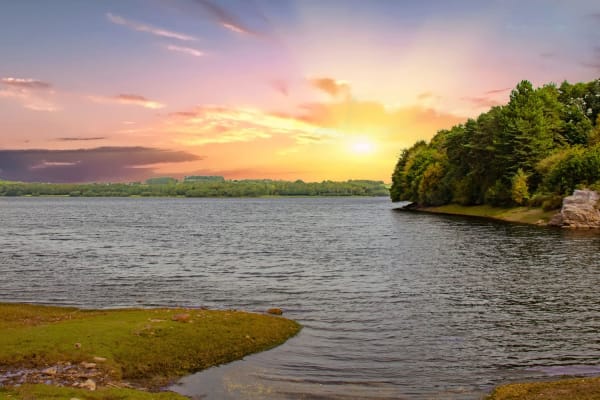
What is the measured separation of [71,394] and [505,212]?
123 m

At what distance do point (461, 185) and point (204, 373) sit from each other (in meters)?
139

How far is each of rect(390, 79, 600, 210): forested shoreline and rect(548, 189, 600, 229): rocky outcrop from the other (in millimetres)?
6142

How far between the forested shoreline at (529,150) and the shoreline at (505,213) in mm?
1998

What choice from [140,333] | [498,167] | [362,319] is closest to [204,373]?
[140,333]

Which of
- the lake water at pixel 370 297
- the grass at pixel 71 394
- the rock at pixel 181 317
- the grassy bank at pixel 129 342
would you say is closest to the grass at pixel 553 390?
the lake water at pixel 370 297

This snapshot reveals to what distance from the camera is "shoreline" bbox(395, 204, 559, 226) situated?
10989 cm

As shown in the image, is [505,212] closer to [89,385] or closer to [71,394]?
[89,385]

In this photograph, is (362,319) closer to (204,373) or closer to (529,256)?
(204,373)

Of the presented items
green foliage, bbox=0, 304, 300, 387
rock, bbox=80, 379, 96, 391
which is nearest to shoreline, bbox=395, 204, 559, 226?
green foliage, bbox=0, 304, 300, 387

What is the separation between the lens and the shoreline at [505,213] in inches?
4326

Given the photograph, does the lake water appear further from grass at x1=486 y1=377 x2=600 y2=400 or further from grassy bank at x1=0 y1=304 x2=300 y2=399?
grassy bank at x1=0 y1=304 x2=300 y2=399

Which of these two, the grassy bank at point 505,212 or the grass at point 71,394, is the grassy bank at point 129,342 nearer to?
the grass at point 71,394

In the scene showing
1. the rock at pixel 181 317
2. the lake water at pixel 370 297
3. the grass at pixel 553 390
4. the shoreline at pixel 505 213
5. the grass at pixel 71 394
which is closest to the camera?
the grass at pixel 71 394

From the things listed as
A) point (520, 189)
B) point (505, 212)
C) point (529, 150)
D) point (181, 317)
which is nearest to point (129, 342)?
point (181, 317)
